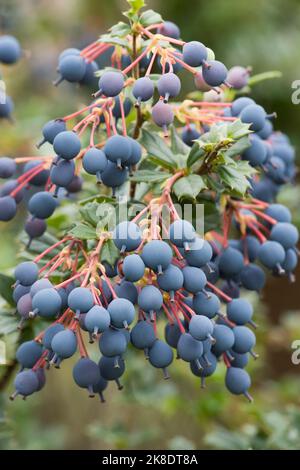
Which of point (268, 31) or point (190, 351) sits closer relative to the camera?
point (190, 351)

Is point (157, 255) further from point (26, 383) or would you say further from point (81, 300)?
point (26, 383)

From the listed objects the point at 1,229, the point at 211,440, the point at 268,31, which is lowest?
the point at 211,440

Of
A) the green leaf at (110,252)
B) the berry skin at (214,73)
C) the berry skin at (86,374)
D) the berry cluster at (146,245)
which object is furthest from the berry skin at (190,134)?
the berry skin at (86,374)

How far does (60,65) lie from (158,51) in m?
0.15

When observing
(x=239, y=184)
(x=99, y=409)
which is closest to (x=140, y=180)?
(x=239, y=184)

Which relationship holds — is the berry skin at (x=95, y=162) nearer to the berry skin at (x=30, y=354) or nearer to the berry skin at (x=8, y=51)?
the berry skin at (x=30, y=354)

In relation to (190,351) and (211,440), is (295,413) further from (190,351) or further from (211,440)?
(190,351)

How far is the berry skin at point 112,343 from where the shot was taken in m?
0.68

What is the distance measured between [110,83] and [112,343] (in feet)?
0.90

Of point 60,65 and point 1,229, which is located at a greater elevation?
point 60,65

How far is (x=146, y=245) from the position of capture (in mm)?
675

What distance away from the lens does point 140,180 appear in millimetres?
792

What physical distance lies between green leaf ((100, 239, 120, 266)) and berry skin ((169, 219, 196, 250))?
0.23ft

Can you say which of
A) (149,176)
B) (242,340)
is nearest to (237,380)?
(242,340)
